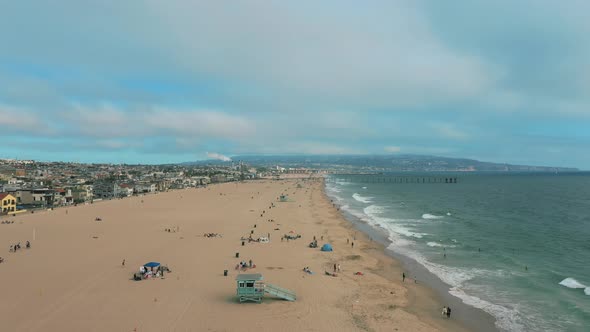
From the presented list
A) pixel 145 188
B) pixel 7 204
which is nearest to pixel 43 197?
pixel 7 204

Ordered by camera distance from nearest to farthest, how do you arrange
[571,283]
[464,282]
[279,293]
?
[279,293]
[571,283]
[464,282]

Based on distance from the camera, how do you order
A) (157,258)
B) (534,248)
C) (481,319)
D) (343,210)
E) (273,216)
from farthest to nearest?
(343,210) < (273,216) < (534,248) < (157,258) < (481,319)

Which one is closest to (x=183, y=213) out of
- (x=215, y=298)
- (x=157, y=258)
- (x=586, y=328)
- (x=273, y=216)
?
(x=273, y=216)

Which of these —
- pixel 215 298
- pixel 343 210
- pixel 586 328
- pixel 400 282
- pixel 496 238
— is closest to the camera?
pixel 586 328

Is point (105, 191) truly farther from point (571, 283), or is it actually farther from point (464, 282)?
point (571, 283)

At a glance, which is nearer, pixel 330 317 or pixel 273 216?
pixel 330 317

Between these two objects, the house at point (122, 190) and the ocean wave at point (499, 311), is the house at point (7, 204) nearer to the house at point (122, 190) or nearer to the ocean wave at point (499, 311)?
the house at point (122, 190)

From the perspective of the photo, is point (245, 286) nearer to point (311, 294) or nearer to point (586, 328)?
point (311, 294)

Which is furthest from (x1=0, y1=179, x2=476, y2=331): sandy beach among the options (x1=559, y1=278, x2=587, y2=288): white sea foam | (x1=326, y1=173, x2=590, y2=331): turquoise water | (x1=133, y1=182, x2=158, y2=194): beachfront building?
(x1=133, y1=182, x2=158, y2=194): beachfront building
